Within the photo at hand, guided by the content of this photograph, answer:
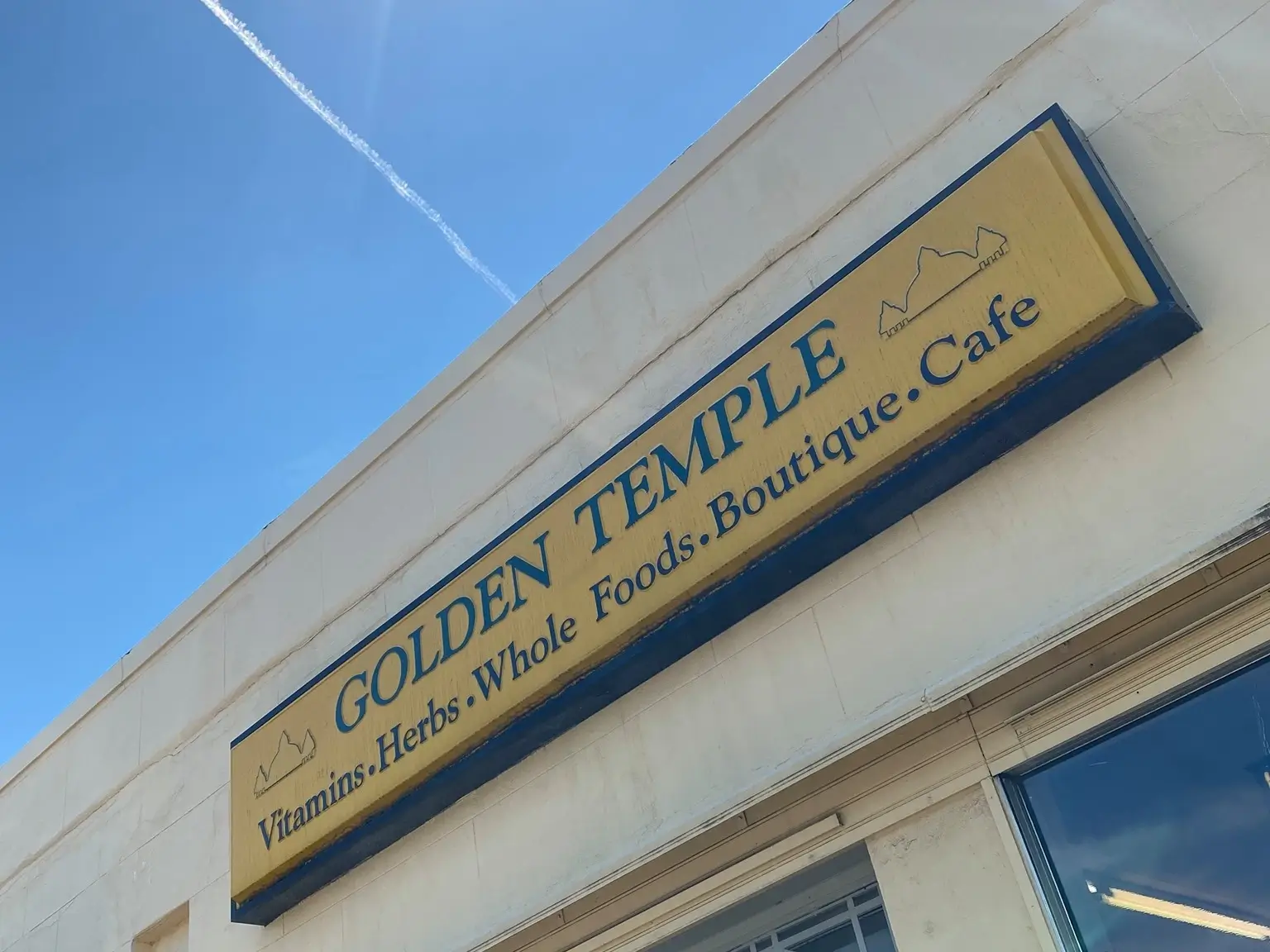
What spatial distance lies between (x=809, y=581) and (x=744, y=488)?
0.50m

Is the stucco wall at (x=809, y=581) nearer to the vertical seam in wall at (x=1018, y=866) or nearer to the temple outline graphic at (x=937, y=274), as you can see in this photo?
the vertical seam in wall at (x=1018, y=866)

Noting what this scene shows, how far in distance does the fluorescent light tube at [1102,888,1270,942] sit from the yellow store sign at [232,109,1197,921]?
64.4 inches

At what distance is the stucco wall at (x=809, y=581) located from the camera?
4406 mm

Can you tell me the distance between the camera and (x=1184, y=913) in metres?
3.83

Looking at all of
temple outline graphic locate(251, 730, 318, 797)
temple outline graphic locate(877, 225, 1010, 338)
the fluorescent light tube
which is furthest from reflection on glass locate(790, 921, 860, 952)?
temple outline graphic locate(251, 730, 318, 797)

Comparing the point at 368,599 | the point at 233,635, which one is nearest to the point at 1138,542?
the point at 368,599

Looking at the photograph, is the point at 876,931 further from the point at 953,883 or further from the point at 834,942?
the point at 953,883

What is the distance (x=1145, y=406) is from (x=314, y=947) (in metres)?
5.14

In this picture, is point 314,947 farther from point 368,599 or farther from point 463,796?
point 368,599

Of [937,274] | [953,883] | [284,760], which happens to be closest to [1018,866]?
[953,883]

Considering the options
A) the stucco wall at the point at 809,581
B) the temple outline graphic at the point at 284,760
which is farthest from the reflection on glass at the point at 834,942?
the temple outline graphic at the point at 284,760

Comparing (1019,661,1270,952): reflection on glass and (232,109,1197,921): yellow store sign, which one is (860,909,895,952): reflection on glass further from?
(232,109,1197,921): yellow store sign

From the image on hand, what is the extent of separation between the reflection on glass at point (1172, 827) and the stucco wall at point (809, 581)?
0.51 metres

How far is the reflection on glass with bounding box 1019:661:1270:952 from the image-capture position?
12.4 ft
